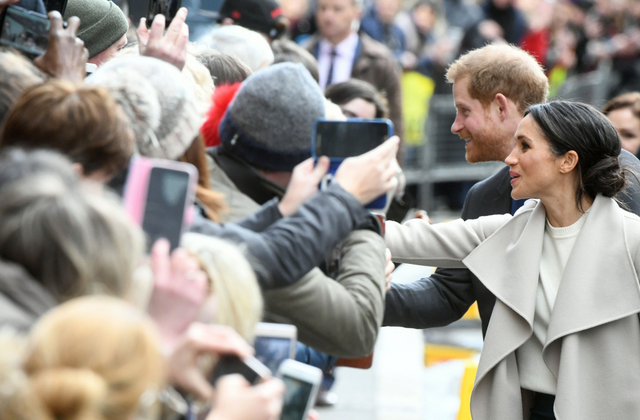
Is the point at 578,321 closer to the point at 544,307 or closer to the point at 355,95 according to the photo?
the point at 544,307

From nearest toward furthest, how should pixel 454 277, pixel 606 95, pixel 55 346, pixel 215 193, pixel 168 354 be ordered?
1. pixel 55 346
2. pixel 168 354
3. pixel 215 193
4. pixel 454 277
5. pixel 606 95

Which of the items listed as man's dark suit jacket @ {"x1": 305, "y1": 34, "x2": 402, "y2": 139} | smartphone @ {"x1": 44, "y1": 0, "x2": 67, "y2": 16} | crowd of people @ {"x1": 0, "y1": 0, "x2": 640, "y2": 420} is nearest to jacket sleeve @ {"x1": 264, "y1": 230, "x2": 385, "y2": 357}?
crowd of people @ {"x1": 0, "y1": 0, "x2": 640, "y2": 420}

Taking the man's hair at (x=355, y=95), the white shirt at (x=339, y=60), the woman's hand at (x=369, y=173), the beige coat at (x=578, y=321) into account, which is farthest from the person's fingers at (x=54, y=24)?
the white shirt at (x=339, y=60)

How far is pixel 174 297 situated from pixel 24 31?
1.30m

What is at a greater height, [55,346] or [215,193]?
[55,346]

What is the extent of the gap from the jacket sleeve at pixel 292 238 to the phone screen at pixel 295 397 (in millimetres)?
295

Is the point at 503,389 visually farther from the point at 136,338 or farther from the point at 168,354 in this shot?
the point at 136,338

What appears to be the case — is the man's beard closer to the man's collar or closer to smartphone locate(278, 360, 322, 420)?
smartphone locate(278, 360, 322, 420)

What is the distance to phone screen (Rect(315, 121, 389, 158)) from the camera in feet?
7.29

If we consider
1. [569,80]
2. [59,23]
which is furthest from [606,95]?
[59,23]

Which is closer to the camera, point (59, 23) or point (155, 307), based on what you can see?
point (155, 307)

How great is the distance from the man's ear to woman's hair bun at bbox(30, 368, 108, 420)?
113 inches

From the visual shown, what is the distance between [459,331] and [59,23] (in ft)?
20.6

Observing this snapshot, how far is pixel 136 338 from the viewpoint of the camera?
1.36 meters
